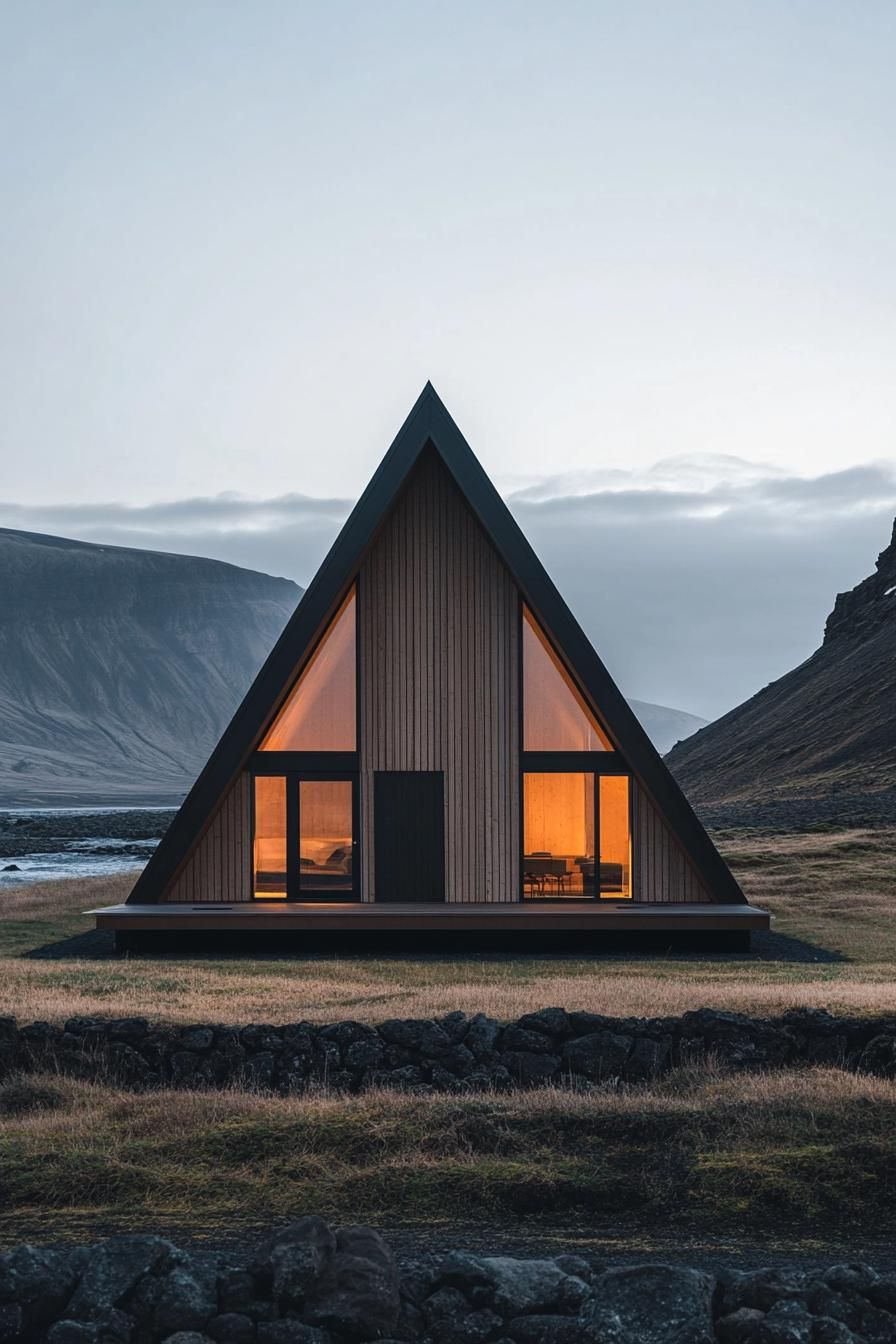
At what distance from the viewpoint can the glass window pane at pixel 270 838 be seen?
20828 millimetres

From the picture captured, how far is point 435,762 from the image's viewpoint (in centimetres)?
2103

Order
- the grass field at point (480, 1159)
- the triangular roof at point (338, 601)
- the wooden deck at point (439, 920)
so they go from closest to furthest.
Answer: the grass field at point (480, 1159) < the wooden deck at point (439, 920) < the triangular roof at point (338, 601)

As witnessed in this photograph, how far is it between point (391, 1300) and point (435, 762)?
1517 cm

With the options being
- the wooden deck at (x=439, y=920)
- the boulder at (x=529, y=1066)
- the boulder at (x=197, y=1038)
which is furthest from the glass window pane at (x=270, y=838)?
the boulder at (x=529, y=1066)

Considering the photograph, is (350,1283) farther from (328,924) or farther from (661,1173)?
(328,924)

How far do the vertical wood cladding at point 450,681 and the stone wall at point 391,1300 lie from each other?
14.7m

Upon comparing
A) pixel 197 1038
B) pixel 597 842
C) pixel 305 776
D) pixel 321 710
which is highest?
pixel 321 710

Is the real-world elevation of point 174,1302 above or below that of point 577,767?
below

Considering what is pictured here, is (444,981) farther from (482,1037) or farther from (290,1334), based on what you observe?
(290,1334)

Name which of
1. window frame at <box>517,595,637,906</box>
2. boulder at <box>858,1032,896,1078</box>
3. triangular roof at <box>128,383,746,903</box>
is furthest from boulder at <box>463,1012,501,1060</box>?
window frame at <box>517,595,637,906</box>

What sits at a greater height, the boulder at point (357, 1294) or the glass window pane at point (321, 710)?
the glass window pane at point (321, 710)

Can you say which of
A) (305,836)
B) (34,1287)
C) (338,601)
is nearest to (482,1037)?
(34,1287)

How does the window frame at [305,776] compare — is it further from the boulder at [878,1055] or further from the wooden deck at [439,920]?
the boulder at [878,1055]

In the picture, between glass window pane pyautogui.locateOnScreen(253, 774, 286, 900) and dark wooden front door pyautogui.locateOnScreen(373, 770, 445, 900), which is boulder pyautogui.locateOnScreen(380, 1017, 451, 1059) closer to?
dark wooden front door pyautogui.locateOnScreen(373, 770, 445, 900)
